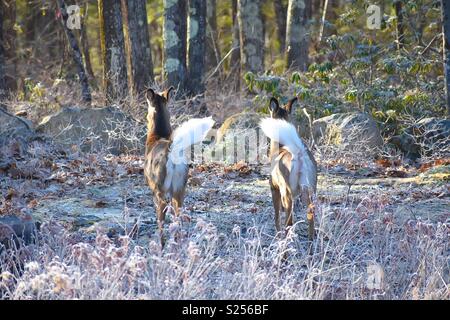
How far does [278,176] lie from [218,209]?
1530mm

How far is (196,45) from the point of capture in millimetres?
17797

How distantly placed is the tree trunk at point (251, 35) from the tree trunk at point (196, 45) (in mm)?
2671

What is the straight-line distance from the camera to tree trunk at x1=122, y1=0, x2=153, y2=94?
17.4 metres

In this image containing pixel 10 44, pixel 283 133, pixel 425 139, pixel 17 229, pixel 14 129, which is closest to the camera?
pixel 17 229

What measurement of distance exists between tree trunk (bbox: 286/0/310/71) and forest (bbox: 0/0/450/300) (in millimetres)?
37

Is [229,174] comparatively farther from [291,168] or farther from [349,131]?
[291,168]

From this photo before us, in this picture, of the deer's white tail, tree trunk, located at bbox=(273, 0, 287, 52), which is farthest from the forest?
tree trunk, located at bbox=(273, 0, 287, 52)

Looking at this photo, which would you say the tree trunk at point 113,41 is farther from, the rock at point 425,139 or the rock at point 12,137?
the rock at point 425,139

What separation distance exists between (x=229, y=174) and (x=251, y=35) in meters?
8.61

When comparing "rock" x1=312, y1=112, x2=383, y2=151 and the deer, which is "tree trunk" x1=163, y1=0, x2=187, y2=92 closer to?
"rock" x1=312, y1=112, x2=383, y2=151

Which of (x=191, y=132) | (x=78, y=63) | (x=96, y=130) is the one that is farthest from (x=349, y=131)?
(x=78, y=63)

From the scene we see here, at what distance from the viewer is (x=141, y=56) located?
17.7m

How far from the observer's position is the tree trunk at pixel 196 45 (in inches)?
691

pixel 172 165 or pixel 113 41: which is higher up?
pixel 113 41
